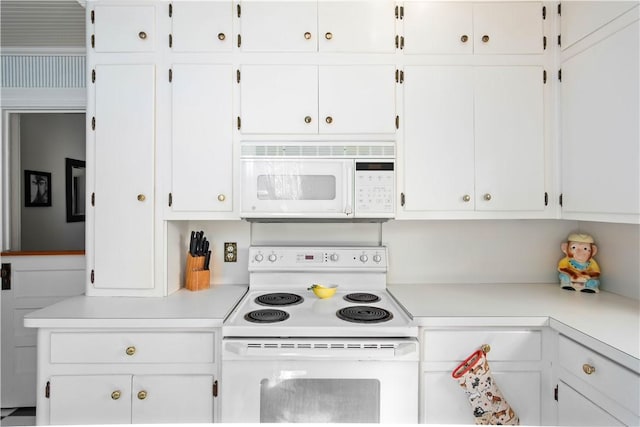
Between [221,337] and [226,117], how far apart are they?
3.66ft

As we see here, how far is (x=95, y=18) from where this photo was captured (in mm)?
1896

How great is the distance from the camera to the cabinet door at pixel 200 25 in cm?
189

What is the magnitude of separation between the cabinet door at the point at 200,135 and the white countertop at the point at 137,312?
1.62 feet

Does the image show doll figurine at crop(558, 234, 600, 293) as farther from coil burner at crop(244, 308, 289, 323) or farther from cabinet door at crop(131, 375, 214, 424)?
cabinet door at crop(131, 375, 214, 424)

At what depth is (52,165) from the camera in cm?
341

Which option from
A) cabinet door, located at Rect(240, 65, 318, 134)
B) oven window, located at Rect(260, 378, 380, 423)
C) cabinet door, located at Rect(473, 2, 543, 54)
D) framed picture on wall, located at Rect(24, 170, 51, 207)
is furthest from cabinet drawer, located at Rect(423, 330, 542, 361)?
framed picture on wall, located at Rect(24, 170, 51, 207)

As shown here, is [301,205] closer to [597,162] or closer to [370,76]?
[370,76]

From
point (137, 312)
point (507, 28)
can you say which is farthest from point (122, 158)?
point (507, 28)

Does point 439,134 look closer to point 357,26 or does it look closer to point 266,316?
point 357,26

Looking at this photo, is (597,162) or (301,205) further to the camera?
(301,205)

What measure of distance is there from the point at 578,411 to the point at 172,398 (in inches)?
65.9

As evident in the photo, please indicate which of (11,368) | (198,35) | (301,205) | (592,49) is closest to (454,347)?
(301,205)

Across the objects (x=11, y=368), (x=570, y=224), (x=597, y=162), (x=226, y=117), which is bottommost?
(x=11, y=368)

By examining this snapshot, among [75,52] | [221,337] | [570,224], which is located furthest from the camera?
[75,52]
